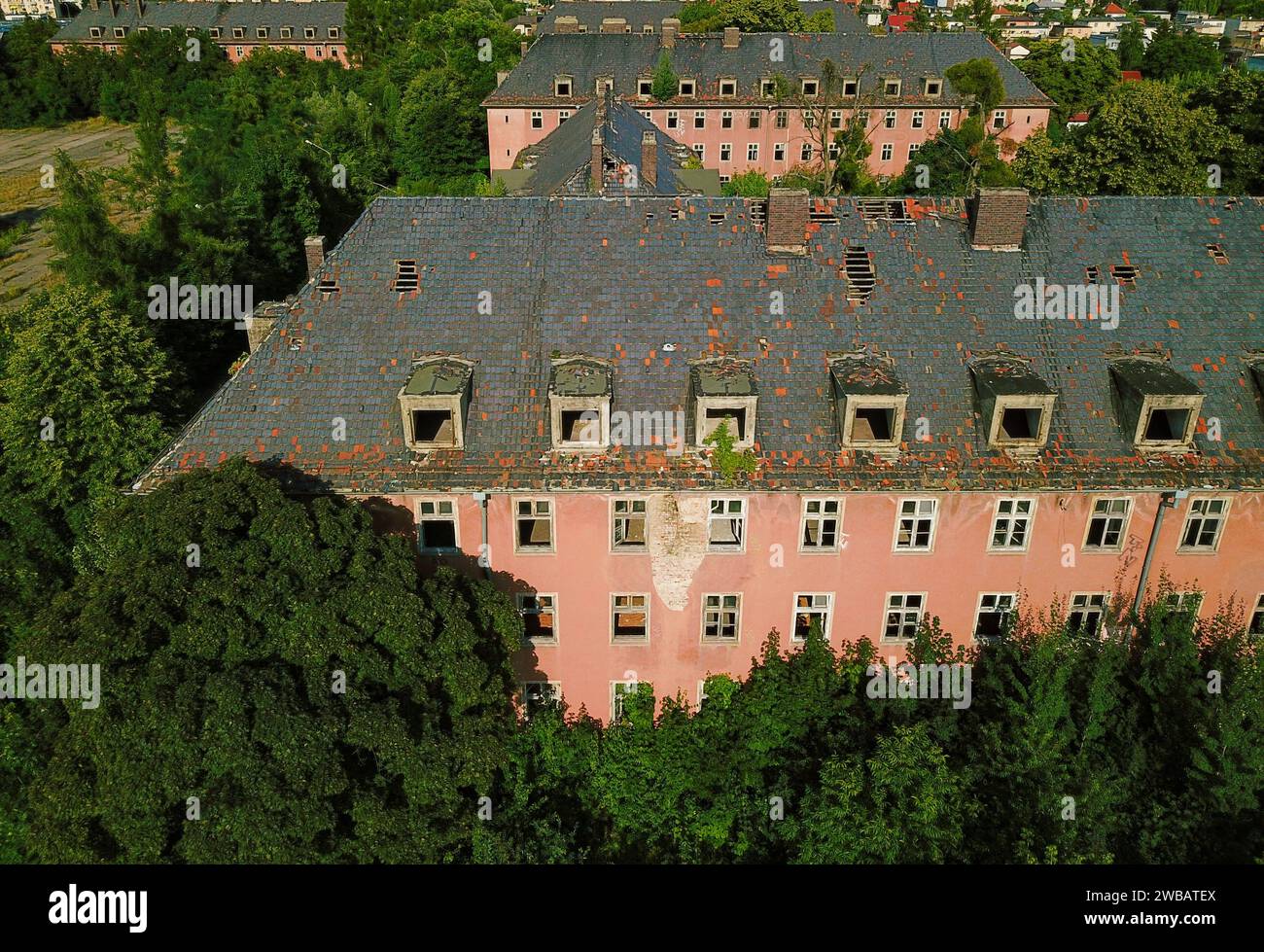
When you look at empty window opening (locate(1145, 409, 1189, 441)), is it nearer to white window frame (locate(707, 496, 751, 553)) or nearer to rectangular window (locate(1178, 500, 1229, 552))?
rectangular window (locate(1178, 500, 1229, 552))

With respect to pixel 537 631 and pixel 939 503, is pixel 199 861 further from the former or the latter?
pixel 939 503

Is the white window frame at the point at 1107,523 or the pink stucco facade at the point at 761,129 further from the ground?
the pink stucco facade at the point at 761,129

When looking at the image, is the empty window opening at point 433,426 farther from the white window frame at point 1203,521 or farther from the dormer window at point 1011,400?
the white window frame at point 1203,521

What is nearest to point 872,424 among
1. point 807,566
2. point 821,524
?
A: point 821,524

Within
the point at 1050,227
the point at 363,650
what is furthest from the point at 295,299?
the point at 1050,227

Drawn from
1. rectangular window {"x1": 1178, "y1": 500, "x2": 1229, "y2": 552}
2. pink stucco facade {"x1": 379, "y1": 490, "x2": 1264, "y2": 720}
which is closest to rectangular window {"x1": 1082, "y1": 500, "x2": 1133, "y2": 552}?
pink stucco facade {"x1": 379, "y1": 490, "x2": 1264, "y2": 720}

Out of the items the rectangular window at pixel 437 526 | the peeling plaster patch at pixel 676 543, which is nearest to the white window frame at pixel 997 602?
the peeling plaster patch at pixel 676 543
